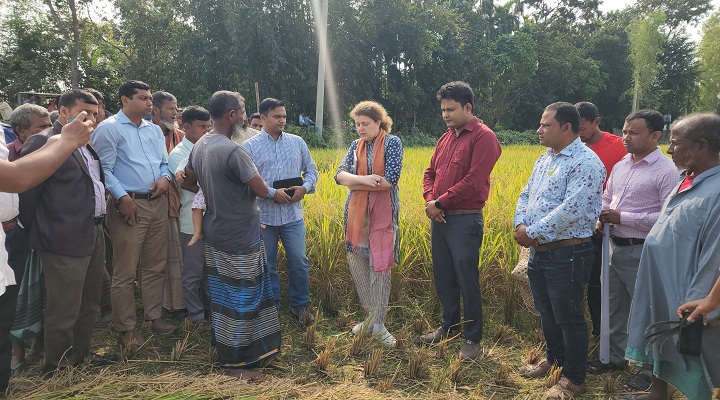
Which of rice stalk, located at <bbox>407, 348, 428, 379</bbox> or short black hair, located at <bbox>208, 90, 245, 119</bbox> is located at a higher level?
short black hair, located at <bbox>208, 90, 245, 119</bbox>

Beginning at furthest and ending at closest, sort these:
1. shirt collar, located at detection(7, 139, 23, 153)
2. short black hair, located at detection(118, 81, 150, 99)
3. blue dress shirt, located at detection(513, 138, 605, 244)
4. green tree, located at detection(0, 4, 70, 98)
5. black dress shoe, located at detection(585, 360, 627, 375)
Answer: green tree, located at detection(0, 4, 70, 98) → short black hair, located at detection(118, 81, 150, 99) → shirt collar, located at detection(7, 139, 23, 153) → black dress shoe, located at detection(585, 360, 627, 375) → blue dress shirt, located at detection(513, 138, 605, 244)

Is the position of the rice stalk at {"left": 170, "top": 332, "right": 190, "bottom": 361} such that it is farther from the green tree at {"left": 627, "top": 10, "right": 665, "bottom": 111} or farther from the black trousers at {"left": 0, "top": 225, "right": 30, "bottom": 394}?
the green tree at {"left": 627, "top": 10, "right": 665, "bottom": 111}

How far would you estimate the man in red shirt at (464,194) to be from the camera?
3.01 meters

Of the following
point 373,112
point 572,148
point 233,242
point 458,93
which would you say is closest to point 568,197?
point 572,148

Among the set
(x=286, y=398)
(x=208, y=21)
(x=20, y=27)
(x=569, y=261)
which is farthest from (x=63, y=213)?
(x=20, y=27)

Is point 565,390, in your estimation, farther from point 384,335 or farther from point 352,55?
point 352,55

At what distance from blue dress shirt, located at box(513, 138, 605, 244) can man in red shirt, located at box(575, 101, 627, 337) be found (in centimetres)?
83

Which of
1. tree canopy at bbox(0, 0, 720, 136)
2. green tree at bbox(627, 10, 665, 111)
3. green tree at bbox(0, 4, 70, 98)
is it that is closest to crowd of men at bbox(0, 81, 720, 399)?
tree canopy at bbox(0, 0, 720, 136)

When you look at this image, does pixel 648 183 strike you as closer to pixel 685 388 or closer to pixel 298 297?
pixel 685 388

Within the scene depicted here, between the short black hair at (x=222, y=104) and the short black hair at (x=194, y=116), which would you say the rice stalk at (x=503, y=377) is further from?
the short black hair at (x=194, y=116)

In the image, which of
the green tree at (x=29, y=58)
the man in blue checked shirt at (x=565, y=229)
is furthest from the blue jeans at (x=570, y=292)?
the green tree at (x=29, y=58)

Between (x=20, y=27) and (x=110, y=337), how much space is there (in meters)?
20.1

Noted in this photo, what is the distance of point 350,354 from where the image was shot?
3.14 meters

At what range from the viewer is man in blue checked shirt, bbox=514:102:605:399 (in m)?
2.48
